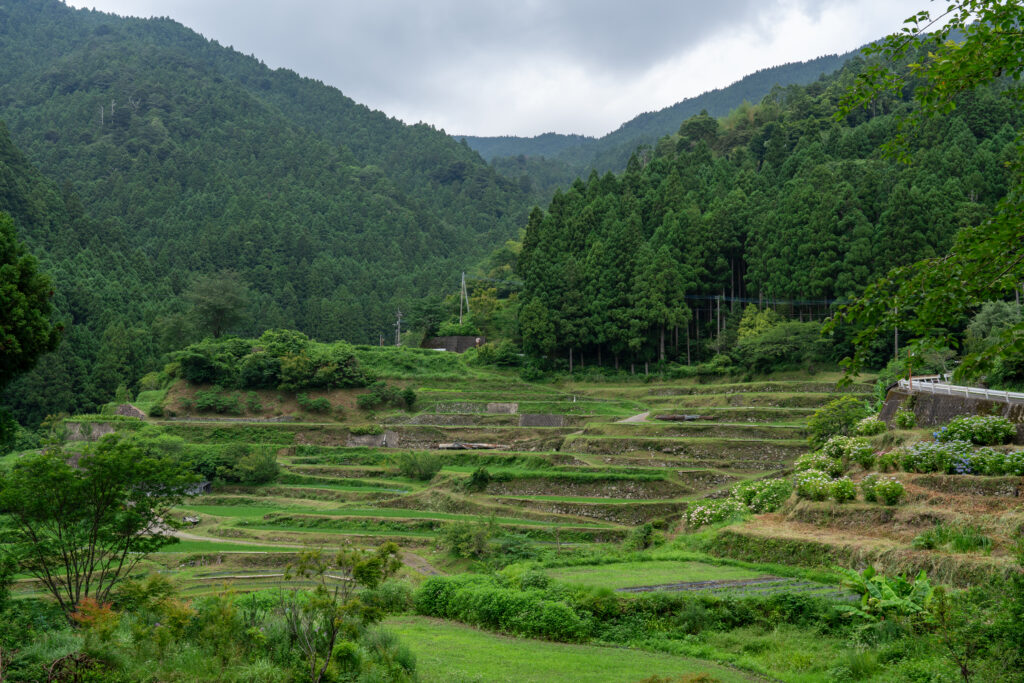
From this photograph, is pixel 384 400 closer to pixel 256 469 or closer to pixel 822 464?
pixel 256 469

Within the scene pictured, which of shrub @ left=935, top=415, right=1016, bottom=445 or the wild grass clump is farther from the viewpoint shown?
shrub @ left=935, top=415, right=1016, bottom=445

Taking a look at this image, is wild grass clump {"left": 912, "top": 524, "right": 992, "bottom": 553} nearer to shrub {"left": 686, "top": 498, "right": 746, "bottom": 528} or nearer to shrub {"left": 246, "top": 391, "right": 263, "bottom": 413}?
shrub {"left": 686, "top": 498, "right": 746, "bottom": 528}

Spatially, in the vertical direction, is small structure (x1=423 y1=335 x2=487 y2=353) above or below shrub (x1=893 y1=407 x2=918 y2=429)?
above

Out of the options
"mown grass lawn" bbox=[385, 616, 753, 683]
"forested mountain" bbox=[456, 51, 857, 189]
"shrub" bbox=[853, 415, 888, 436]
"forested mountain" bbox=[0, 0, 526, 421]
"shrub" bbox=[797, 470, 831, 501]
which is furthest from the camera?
"forested mountain" bbox=[456, 51, 857, 189]

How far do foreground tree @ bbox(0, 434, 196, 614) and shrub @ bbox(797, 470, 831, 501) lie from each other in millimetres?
15182

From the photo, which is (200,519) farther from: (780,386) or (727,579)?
(780,386)

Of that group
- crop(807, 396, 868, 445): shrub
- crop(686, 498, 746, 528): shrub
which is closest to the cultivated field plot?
crop(686, 498, 746, 528): shrub

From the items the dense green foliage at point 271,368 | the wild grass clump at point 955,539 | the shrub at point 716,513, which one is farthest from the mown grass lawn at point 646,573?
the dense green foliage at point 271,368

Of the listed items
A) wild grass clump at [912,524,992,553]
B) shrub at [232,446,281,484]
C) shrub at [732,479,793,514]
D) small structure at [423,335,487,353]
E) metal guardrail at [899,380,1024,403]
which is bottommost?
shrub at [232,446,281,484]

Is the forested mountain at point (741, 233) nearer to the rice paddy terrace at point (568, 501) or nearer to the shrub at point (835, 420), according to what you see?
the rice paddy terrace at point (568, 501)

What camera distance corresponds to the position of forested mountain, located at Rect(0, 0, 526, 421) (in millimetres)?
75188

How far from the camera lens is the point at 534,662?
1251 cm

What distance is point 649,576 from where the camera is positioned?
1706cm

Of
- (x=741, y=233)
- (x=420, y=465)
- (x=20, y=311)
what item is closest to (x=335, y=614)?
(x=20, y=311)
